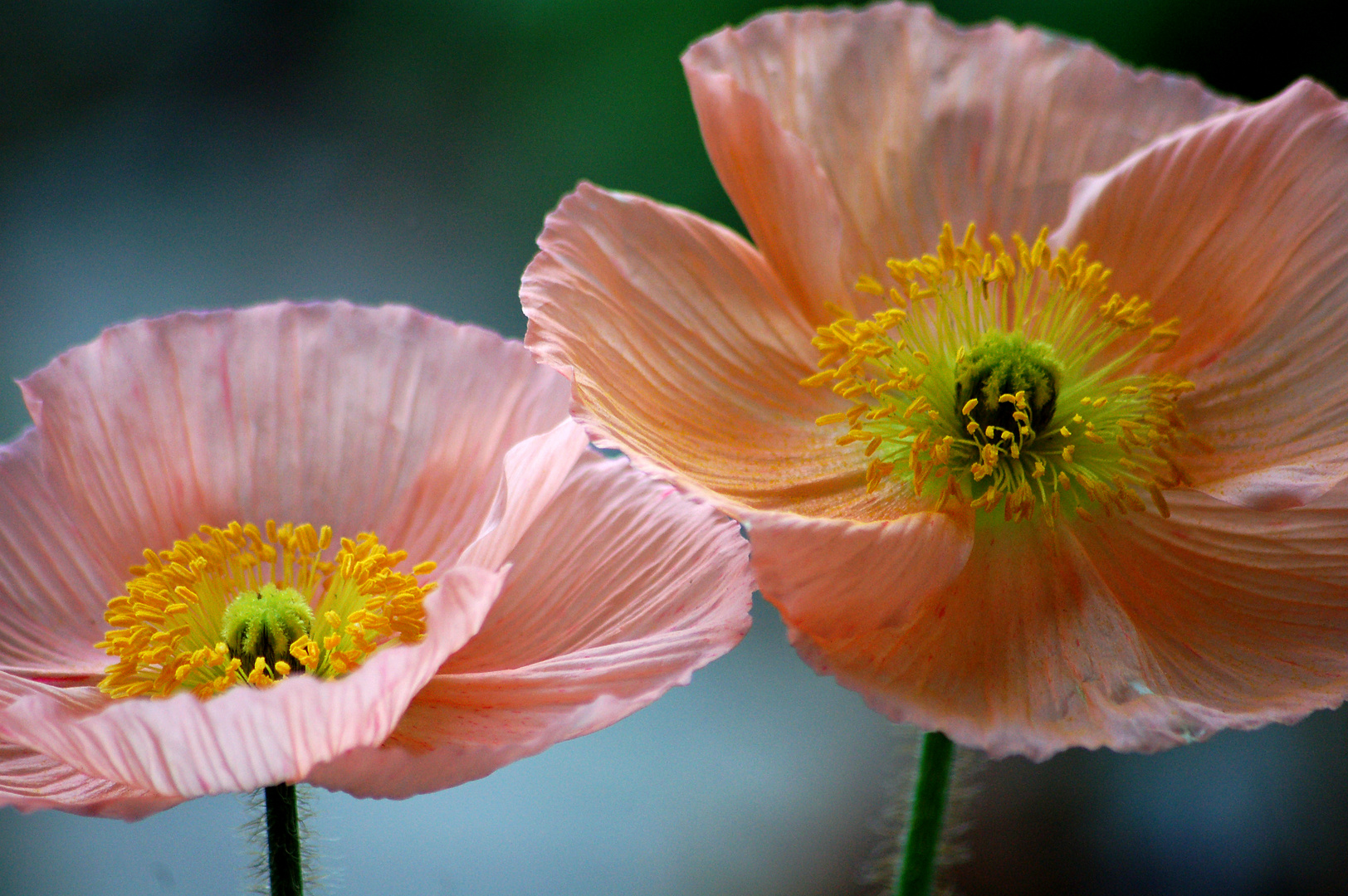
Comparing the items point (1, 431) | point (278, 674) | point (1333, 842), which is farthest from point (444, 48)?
point (1333, 842)

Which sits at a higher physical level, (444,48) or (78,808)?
(444,48)

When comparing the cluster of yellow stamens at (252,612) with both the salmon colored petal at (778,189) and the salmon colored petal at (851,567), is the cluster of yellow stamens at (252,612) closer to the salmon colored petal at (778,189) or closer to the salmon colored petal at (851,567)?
the salmon colored petal at (851,567)

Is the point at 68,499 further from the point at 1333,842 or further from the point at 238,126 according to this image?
the point at 1333,842

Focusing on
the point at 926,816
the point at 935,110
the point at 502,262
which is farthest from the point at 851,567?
the point at 502,262

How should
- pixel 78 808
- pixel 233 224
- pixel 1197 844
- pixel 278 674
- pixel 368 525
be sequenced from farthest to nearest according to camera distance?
pixel 233 224 → pixel 1197 844 → pixel 368 525 → pixel 278 674 → pixel 78 808

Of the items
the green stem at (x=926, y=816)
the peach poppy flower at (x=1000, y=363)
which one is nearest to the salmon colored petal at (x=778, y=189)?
the peach poppy flower at (x=1000, y=363)

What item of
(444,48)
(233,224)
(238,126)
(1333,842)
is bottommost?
(1333,842)

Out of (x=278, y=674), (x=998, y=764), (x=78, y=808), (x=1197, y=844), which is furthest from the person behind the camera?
(x=998, y=764)

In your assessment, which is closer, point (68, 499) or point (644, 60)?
point (68, 499)
